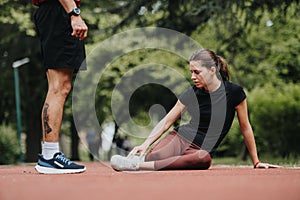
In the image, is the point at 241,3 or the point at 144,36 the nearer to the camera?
the point at 241,3

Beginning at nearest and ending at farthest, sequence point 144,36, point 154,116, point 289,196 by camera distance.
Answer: point 289,196 → point 144,36 → point 154,116

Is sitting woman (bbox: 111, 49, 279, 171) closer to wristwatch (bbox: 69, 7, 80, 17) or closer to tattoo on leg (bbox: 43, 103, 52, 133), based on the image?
tattoo on leg (bbox: 43, 103, 52, 133)

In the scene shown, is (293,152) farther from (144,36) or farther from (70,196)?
(70,196)

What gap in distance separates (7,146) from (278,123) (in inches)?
473

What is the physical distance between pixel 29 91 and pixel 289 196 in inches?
754

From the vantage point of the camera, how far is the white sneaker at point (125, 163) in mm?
5473

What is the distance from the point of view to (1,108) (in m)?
22.8

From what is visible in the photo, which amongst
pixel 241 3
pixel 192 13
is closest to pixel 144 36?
pixel 192 13

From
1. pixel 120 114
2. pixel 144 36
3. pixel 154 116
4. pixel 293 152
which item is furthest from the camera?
pixel 154 116

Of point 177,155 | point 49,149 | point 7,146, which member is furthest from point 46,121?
point 7,146

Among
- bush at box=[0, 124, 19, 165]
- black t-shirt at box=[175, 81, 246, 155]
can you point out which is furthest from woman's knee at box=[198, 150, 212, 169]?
bush at box=[0, 124, 19, 165]

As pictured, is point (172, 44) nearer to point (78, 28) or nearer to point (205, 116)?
point (205, 116)

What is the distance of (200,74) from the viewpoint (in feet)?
19.9

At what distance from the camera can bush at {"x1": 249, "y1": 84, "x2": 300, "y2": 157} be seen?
14.5 metres
